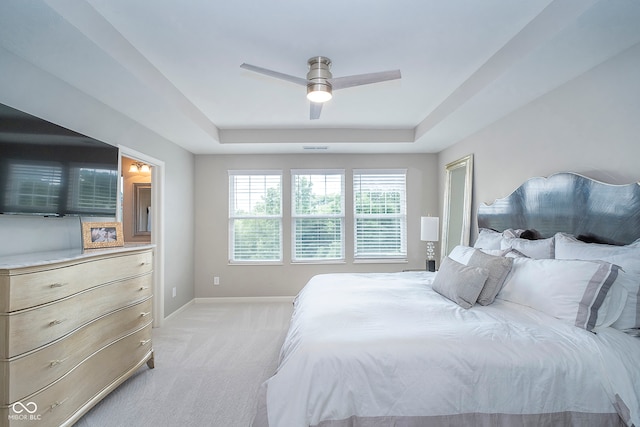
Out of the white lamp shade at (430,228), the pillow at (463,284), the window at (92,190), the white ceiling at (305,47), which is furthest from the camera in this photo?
the white lamp shade at (430,228)

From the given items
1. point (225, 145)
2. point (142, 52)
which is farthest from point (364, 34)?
point (225, 145)

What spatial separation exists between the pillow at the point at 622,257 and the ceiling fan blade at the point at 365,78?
1698 mm

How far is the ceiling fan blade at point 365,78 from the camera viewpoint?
2182 millimetres

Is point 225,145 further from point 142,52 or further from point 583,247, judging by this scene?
point 583,247

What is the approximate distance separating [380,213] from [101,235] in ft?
12.6

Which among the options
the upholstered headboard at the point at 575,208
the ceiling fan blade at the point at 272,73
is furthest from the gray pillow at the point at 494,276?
the ceiling fan blade at the point at 272,73

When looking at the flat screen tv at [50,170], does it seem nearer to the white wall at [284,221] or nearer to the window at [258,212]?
the white wall at [284,221]

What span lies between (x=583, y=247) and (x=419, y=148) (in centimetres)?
304

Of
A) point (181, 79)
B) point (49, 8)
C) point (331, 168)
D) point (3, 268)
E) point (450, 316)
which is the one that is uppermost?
point (181, 79)

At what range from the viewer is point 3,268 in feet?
4.95

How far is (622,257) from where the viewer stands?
1833 mm

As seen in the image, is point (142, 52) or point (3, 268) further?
point (142, 52)

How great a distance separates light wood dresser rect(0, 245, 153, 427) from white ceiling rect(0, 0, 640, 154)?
1.31 metres

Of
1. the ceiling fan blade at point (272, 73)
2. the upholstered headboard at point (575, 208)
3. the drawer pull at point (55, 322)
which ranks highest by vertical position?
the ceiling fan blade at point (272, 73)
